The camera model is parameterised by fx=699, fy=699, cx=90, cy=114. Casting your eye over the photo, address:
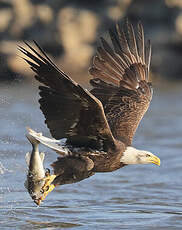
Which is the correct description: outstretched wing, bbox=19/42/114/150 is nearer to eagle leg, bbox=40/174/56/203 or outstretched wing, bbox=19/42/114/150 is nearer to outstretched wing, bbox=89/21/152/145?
eagle leg, bbox=40/174/56/203

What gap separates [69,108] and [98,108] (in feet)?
1.09

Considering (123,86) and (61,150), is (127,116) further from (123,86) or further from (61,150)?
(61,150)

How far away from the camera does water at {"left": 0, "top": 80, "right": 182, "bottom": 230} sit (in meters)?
7.02

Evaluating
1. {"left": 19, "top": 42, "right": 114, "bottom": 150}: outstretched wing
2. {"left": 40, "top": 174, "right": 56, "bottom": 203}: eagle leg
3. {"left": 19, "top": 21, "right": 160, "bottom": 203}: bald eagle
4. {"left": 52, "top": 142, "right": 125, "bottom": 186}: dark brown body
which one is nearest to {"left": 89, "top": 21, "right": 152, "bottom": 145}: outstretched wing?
{"left": 19, "top": 21, "right": 160, "bottom": 203}: bald eagle

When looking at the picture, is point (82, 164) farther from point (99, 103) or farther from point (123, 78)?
point (123, 78)

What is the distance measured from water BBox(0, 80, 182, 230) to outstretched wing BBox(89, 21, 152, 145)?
964mm

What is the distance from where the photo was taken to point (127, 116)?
7594 millimetres

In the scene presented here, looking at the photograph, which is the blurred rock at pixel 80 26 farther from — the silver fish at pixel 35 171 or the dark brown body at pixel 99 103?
the silver fish at pixel 35 171

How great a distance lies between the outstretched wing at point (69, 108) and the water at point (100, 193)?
91 centimetres

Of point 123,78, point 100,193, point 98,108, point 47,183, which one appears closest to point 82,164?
point 47,183

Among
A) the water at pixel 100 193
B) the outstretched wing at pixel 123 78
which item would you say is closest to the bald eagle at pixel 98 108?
the outstretched wing at pixel 123 78

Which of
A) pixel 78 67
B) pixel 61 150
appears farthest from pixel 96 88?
pixel 78 67

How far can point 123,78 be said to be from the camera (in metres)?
8.01

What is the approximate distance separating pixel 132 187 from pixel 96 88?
1.65 meters
